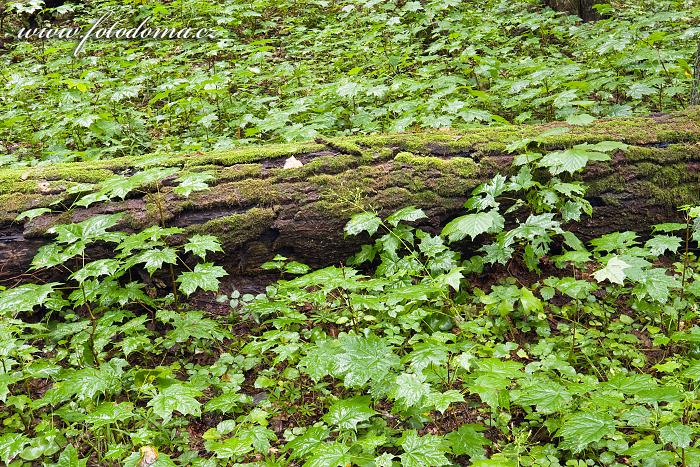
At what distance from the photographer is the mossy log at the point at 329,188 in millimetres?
3049

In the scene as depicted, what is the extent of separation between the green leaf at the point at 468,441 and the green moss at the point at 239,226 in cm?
168

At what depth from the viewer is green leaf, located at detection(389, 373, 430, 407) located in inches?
74.8

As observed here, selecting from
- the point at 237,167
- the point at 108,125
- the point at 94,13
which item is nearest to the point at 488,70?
the point at 237,167

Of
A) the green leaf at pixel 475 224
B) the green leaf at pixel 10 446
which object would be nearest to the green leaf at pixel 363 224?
the green leaf at pixel 475 224

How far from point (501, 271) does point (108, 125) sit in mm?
4198

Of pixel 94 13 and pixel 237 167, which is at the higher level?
pixel 94 13

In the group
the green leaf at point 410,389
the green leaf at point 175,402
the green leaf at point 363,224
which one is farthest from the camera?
the green leaf at point 363,224

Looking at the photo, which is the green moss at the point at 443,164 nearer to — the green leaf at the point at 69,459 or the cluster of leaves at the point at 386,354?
the cluster of leaves at the point at 386,354

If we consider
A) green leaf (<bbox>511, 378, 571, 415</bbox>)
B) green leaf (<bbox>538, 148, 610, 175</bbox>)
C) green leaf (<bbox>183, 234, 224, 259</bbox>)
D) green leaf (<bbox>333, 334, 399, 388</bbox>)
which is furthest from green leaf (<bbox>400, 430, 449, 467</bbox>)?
green leaf (<bbox>538, 148, 610, 175</bbox>)

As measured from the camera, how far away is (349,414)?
79.5 inches

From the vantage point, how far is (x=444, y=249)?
3.01 meters

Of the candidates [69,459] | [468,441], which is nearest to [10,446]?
[69,459]

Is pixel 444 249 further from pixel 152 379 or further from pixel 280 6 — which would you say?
pixel 280 6

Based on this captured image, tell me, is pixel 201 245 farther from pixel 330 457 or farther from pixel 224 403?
pixel 330 457
